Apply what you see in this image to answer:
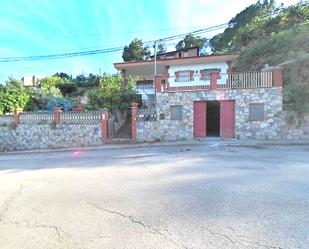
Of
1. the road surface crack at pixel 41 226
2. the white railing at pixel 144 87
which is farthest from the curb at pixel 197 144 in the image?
the road surface crack at pixel 41 226

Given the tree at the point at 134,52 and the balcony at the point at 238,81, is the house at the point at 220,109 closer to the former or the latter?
the balcony at the point at 238,81

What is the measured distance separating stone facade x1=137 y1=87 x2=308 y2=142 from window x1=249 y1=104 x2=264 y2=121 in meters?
0.17

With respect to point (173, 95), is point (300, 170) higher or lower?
lower

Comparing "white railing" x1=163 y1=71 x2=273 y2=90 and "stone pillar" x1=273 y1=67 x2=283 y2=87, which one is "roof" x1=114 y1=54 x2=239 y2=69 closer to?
"white railing" x1=163 y1=71 x2=273 y2=90

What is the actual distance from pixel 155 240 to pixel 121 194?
8.07ft

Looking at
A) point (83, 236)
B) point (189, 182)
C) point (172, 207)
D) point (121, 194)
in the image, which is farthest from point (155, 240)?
point (189, 182)

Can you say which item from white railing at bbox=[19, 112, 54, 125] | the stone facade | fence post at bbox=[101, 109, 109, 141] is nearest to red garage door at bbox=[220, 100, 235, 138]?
the stone facade

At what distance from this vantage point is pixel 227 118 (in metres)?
Result: 18.7

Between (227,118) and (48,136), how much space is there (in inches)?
452

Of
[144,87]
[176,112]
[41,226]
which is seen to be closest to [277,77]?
[176,112]

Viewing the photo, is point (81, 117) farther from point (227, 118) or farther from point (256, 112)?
point (256, 112)

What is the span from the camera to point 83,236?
4.15 m

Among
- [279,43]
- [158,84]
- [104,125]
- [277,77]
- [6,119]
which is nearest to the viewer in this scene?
[277,77]

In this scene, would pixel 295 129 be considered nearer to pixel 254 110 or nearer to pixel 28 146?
pixel 254 110
